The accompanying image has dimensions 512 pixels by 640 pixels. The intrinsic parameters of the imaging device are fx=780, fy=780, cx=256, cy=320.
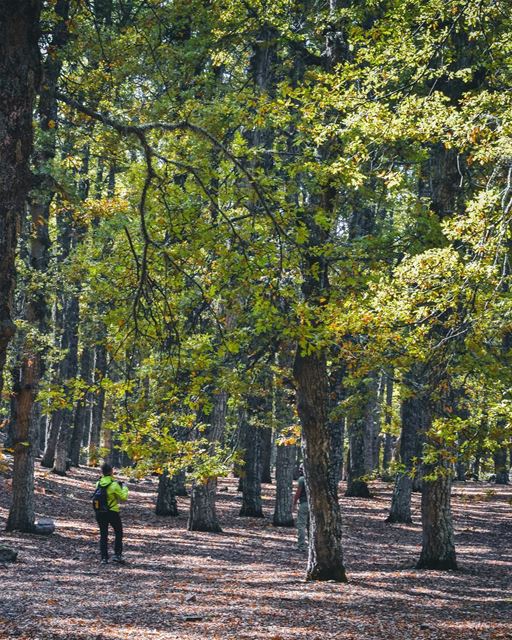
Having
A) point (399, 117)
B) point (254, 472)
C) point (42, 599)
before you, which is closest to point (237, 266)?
point (399, 117)

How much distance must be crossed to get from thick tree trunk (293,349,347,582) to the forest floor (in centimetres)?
48

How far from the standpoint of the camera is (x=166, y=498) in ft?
77.8

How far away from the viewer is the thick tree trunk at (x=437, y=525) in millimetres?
14539

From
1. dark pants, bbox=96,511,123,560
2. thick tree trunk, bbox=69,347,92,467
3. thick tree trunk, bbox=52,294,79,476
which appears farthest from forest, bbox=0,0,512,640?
thick tree trunk, bbox=69,347,92,467

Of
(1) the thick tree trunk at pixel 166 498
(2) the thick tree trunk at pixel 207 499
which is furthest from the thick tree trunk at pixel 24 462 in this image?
(1) the thick tree trunk at pixel 166 498

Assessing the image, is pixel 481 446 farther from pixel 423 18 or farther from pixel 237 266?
pixel 423 18

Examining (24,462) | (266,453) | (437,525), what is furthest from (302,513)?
(266,453)

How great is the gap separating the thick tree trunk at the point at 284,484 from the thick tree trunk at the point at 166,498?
3.28 meters

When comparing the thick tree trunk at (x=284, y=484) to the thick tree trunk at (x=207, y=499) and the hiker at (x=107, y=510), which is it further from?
the hiker at (x=107, y=510)

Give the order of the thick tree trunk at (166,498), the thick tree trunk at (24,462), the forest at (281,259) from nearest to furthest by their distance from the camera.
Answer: the forest at (281,259)
the thick tree trunk at (24,462)
the thick tree trunk at (166,498)

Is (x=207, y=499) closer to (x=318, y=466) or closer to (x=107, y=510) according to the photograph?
(x=107, y=510)

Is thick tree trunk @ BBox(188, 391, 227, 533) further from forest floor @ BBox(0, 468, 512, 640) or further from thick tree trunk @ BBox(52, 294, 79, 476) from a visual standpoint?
thick tree trunk @ BBox(52, 294, 79, 476)

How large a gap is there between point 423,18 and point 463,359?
15.1 ft

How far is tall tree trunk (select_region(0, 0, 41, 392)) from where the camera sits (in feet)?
16.1
